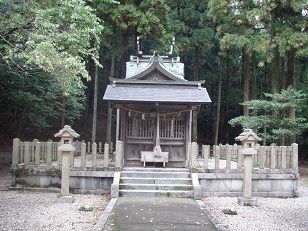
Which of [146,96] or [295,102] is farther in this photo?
[295,102]

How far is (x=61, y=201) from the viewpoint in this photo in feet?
34.3

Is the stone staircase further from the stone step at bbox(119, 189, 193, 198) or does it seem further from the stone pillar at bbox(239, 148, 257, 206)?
the stone pillar at bbox(239, 148, 257, 206)

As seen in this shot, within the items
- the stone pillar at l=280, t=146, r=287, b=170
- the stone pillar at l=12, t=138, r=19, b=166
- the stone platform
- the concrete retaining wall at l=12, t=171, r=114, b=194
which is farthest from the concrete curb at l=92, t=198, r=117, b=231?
the stone pillar at l=280, t=146, r=287, b=170

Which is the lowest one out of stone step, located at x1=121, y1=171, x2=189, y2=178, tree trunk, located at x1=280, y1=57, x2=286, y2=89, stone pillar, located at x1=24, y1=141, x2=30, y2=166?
stone step, located at x1=121, y1=171, x2=189, y2=178

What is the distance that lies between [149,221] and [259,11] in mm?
13173

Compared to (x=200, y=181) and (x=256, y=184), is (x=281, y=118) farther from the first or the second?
(x=200, y=181)

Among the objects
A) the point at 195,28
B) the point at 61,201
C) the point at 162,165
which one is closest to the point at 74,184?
the point at 61,201

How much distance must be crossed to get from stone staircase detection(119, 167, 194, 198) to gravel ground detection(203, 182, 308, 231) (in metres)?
0.85

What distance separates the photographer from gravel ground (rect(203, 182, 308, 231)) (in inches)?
321

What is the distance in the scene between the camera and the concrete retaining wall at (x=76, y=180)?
40.5 ft

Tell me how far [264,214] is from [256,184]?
309cm

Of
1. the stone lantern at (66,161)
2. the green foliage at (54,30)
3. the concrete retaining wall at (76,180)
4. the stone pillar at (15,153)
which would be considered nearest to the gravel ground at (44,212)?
the stone lantern at (66,161)

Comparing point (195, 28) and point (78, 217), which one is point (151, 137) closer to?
point (78, 217)

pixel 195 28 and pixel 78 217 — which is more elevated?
pixel 195 28
